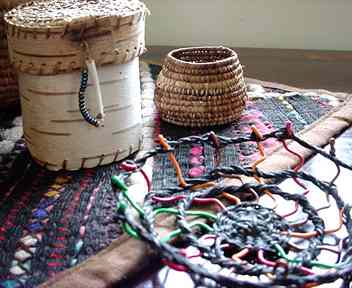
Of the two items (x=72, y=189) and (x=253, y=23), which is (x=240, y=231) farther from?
(x=253, y=23)

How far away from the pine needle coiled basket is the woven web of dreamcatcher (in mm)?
219

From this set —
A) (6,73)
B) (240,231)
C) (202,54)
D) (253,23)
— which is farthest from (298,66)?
(240,231)

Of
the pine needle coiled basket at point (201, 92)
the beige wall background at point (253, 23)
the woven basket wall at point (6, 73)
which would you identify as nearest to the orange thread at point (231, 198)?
the pine needle coiled basket at point (201, 92)

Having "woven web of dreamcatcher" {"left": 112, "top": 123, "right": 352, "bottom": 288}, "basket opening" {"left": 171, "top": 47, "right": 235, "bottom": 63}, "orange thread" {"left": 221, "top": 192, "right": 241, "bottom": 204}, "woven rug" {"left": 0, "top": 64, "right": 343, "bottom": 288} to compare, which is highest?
"basket opening" {"left": 171, "top": 47, "right": 235, "bottom": 63}

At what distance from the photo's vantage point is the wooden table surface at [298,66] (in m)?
1.31

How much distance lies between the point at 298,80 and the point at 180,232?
0.81m

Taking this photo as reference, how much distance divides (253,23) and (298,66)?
0.53ft

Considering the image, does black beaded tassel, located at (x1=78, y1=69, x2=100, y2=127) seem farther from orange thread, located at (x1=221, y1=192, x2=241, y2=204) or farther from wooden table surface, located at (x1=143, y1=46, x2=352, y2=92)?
wooden table surface, located at (x1=143, y1=46, x2=352, y2=92)

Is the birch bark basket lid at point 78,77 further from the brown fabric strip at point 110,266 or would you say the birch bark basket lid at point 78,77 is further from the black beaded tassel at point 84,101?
the brown fabric strip at point 110,266

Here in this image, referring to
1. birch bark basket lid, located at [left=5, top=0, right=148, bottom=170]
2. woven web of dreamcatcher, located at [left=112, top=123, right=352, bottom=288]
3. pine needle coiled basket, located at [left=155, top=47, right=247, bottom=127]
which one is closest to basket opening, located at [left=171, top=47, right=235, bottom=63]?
pine needle coiled basket, located at [left=155, top=47, right=247, bottom=127]

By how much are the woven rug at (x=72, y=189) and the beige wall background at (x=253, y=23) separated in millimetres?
367

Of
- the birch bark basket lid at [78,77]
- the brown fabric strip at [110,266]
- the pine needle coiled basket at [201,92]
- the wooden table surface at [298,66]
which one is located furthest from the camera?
the wooden table surface at [298,66]

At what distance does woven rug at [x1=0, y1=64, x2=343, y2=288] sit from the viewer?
684mm

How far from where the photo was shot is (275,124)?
1.02m
